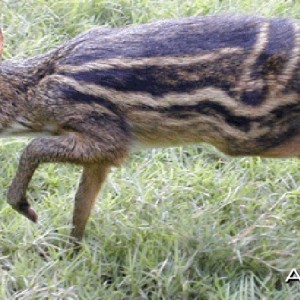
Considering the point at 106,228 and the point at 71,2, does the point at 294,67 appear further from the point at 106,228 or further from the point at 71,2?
the point at 71,2

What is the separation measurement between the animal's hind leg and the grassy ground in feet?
0.22

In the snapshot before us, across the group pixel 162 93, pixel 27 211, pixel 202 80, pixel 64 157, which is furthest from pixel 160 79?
pixel 27 211

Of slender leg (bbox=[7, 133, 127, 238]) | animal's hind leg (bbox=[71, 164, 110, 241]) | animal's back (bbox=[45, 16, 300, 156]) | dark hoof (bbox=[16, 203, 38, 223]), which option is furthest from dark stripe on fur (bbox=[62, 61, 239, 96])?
dark hoof (bbox=[16, 203, 38, 223])

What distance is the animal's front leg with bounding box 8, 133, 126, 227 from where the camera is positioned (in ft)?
18.6

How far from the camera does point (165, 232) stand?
5914 mm

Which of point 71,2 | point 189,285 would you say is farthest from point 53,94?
point 71,2

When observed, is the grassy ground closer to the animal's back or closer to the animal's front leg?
the animal's front leg

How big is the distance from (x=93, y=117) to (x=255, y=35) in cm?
85

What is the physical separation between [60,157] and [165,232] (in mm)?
658

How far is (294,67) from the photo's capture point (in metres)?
5.46

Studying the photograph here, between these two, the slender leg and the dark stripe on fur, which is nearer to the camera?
the dark stripe on fur

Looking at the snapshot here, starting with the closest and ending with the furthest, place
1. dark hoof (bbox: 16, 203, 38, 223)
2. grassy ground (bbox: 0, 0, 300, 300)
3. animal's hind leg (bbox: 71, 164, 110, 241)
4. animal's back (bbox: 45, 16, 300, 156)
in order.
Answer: animal's back (bbox: 45, 16, 300, 156) < grassy ground (bbox: 0, 0, 300, 300) < dark hoof (bbox: 16, 203, 38, 223) < animal's hind leg (bbox: 71, 164, 110, 241)

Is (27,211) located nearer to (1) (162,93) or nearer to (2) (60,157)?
(2) (60,157)

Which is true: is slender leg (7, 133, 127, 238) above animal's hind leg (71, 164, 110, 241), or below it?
above
